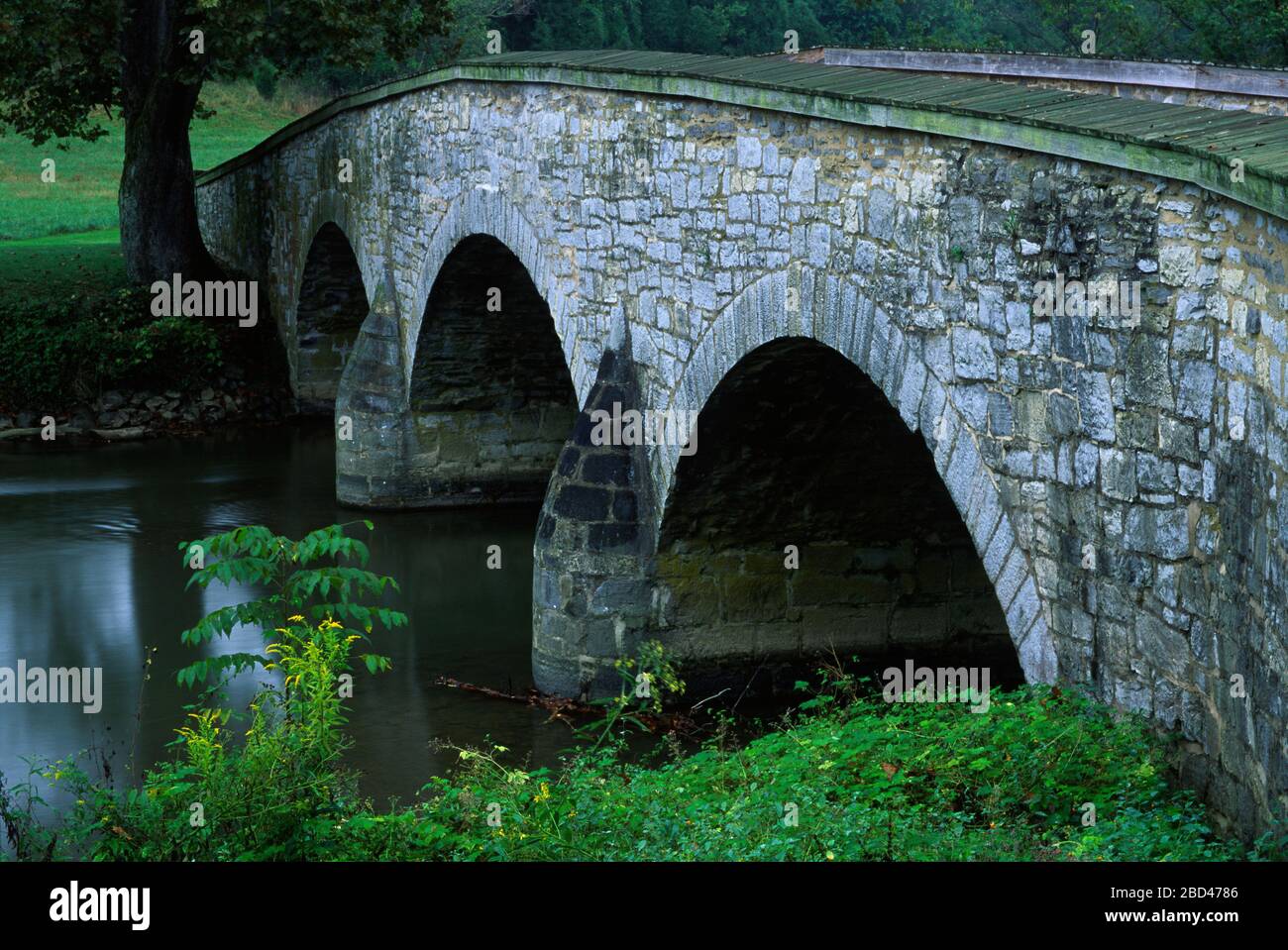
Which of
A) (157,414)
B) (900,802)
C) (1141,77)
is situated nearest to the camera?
(900,802)

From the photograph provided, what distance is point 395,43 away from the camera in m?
20.2

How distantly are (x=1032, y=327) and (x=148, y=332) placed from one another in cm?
1505

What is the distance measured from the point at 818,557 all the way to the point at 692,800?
423 cm

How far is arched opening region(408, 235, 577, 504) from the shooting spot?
1571 cm

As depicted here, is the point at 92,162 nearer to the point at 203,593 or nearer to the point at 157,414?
the point at 157,414

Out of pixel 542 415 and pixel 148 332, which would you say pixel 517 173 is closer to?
pixel 542 415

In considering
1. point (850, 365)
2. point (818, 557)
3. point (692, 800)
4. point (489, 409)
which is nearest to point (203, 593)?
point (489, 409)

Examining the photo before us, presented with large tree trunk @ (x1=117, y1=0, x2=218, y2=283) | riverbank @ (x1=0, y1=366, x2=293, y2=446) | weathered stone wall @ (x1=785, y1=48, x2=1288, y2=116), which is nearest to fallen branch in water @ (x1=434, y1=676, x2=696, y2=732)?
weathered stone wall @ (x1=785, y1=48, x2=1288, y2=116)

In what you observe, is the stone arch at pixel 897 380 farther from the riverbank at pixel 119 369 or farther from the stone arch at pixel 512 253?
the riverbank at pixel 119 369

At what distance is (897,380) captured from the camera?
7547mm

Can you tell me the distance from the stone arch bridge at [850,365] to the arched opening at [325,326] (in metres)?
2.93

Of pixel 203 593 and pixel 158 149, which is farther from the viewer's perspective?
pixel 158 149
